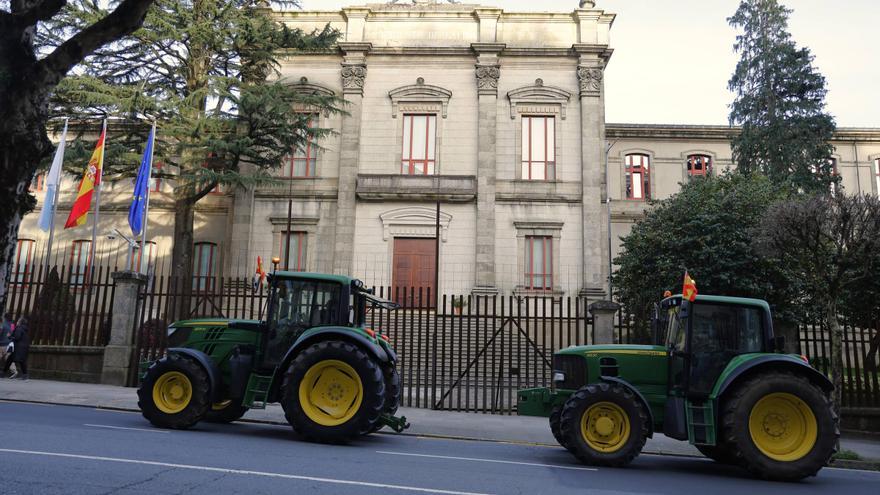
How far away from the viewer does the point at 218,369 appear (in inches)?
331

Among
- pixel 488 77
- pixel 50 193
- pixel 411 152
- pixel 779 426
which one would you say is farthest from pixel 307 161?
pixel 779 426

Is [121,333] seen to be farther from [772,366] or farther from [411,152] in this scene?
[411,152]

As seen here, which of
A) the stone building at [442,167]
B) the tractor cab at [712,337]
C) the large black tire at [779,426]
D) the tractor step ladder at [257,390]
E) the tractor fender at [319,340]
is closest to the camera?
the large black tire at [779,426]

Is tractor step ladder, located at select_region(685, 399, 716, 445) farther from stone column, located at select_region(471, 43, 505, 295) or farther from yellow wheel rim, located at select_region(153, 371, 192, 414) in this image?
stone column, located at select_region(471, 43, 505, 295)

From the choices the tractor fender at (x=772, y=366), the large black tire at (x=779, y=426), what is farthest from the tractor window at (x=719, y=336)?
the large black tire at (x=779, y=426)

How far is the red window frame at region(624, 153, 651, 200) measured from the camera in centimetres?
3058

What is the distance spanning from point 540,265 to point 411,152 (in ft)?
24.6

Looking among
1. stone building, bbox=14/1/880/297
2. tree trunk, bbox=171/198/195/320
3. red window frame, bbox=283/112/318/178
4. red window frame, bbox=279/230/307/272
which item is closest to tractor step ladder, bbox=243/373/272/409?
tree trunk, bbox=171/198/195/320

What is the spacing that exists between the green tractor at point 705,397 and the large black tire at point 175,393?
4498 millimetres

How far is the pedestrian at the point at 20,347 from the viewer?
13875 mm

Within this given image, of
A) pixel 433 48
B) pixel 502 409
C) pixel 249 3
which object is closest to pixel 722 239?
pixel 502 409

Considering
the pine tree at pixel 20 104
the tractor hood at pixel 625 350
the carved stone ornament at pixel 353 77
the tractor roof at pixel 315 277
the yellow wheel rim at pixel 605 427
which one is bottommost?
the yellow wheel rim at pixel 605 427

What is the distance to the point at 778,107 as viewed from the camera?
86.8 feet

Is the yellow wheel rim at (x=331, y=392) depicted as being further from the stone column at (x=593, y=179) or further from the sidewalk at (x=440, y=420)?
the stone column at (x=593, y=179)
